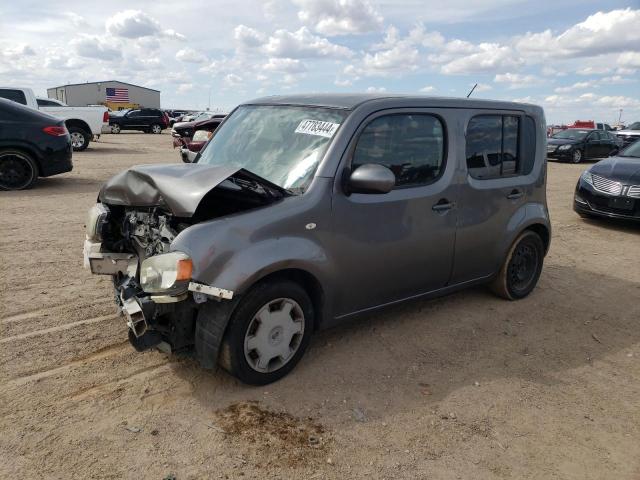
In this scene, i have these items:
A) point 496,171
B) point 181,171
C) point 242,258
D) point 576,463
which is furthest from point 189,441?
point 496,171

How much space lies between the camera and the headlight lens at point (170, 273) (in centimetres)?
292

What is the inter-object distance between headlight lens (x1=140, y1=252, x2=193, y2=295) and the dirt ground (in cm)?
75

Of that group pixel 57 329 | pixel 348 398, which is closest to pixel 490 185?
pixel 348 398

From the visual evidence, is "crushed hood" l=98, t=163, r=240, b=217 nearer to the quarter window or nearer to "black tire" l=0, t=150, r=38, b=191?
the quarter window

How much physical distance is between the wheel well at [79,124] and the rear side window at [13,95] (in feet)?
9.37

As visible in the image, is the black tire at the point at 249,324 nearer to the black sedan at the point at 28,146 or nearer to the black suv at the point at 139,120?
the black sedan at the point at 28,146

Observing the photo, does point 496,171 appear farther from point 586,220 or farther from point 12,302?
point 586,220

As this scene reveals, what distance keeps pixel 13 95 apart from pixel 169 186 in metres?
14.2

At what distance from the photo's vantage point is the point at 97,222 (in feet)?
12.2

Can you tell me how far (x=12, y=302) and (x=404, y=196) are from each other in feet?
11.1

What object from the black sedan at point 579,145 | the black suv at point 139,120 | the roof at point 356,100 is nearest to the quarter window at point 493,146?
the roof at point 356,100

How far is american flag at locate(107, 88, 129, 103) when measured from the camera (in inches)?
2574

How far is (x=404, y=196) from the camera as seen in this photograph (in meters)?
3.86

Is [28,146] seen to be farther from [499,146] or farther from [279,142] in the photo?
[499,146]
